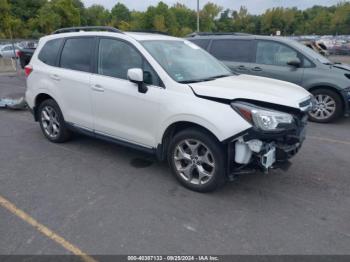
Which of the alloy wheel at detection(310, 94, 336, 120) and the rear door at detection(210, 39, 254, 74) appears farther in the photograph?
the rear door at detection(210, 39, 254, 74)

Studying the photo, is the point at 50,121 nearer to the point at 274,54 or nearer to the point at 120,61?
the point at 120,61

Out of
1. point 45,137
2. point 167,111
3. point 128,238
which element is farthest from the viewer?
point 45,137

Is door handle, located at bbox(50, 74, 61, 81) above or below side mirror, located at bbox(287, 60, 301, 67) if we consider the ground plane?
below

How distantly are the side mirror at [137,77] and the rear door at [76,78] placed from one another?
99 centimetres

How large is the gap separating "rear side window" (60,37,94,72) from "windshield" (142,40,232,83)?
1.00m

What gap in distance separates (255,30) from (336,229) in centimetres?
9165

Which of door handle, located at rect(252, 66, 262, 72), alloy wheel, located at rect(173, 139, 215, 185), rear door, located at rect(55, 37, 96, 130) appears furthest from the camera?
door handle, located at rect(252, 66, 262, 72)

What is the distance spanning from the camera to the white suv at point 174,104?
339 centimetres

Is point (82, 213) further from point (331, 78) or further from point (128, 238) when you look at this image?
point (331, 78)

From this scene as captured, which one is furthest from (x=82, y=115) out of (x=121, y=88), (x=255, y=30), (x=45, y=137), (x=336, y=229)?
(x=255, y=30)

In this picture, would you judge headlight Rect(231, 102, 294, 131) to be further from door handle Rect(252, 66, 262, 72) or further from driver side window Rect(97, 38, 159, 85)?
door handle Rect(252, 66, 262, 72)

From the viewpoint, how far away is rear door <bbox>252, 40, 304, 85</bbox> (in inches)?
279

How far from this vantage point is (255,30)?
88.0 meters

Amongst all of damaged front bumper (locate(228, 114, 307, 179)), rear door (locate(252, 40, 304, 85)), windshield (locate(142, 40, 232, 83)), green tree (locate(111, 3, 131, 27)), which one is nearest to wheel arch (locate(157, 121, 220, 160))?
damaged front bumper (locate(228, 114, 307, 179))
